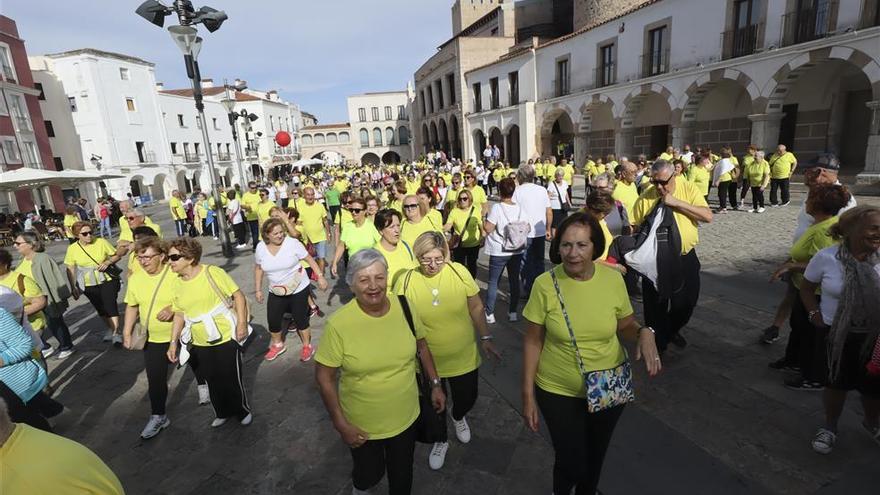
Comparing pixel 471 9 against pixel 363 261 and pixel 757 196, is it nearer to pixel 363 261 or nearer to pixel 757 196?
pixel 757 196

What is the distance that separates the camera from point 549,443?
3.12 m

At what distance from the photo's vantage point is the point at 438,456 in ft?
9.73

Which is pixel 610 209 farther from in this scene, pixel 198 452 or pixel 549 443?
pixel 198 452

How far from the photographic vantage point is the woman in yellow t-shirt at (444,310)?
2834mm

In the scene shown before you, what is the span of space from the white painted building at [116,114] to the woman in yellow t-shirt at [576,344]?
35450 mm

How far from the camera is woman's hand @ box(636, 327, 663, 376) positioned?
2.14 m

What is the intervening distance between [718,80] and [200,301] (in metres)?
18.0

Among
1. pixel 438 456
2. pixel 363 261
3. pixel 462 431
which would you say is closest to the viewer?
pixel 363 261

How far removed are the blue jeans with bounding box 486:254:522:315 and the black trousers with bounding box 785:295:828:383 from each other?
2540 mm

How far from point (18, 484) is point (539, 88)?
26249 millimetres

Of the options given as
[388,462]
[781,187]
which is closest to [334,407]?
[388,462]

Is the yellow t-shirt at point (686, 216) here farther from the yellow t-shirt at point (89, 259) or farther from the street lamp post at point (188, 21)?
the street lamp post at point (188, 21)

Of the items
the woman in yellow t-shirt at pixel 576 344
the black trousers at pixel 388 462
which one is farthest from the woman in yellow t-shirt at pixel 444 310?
the woman in yellow t-shirt at pixel 576 344

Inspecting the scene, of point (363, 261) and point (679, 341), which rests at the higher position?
point (363, 261)
